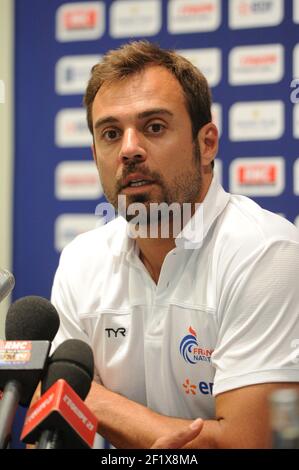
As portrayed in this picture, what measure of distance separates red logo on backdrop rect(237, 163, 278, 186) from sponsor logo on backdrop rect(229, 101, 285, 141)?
8cm

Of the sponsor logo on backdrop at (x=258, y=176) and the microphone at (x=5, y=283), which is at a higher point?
the sponsor logo on backdrop at (x=258, y=176)

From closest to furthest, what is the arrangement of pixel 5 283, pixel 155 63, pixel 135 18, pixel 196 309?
pixel 5 283, pixel 196 309, pixel 155 63, pixel 135 18

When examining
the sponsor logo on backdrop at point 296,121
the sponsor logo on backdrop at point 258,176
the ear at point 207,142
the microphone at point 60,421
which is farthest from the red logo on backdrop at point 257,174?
the microphone at point 60,421

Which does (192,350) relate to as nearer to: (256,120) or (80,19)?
(256,120)

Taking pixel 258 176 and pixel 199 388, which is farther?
pixel 258 176

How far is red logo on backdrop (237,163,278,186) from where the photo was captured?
179 cm

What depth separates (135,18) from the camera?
190 centimetres

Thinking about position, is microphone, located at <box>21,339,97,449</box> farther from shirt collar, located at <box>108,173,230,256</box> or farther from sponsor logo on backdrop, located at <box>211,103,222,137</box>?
sponsor logo on backdrop, located at <box>211,103,222,137</box>

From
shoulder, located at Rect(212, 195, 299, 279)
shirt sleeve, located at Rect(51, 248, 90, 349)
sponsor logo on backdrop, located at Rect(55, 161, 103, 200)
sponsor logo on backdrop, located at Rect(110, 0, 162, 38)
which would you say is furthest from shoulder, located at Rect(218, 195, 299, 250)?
sponsor logo on backdrop, located at Rect(110, 0, 162, 38)

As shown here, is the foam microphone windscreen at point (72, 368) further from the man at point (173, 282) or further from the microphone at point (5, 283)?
the man at point (173, 282)

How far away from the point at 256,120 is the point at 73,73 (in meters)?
0.62

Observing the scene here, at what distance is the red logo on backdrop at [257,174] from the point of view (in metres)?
1.79

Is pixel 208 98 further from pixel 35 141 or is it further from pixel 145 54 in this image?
pixel 35 141

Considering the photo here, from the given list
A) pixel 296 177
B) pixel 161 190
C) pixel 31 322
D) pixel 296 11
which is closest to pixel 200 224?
pixel 161 190
